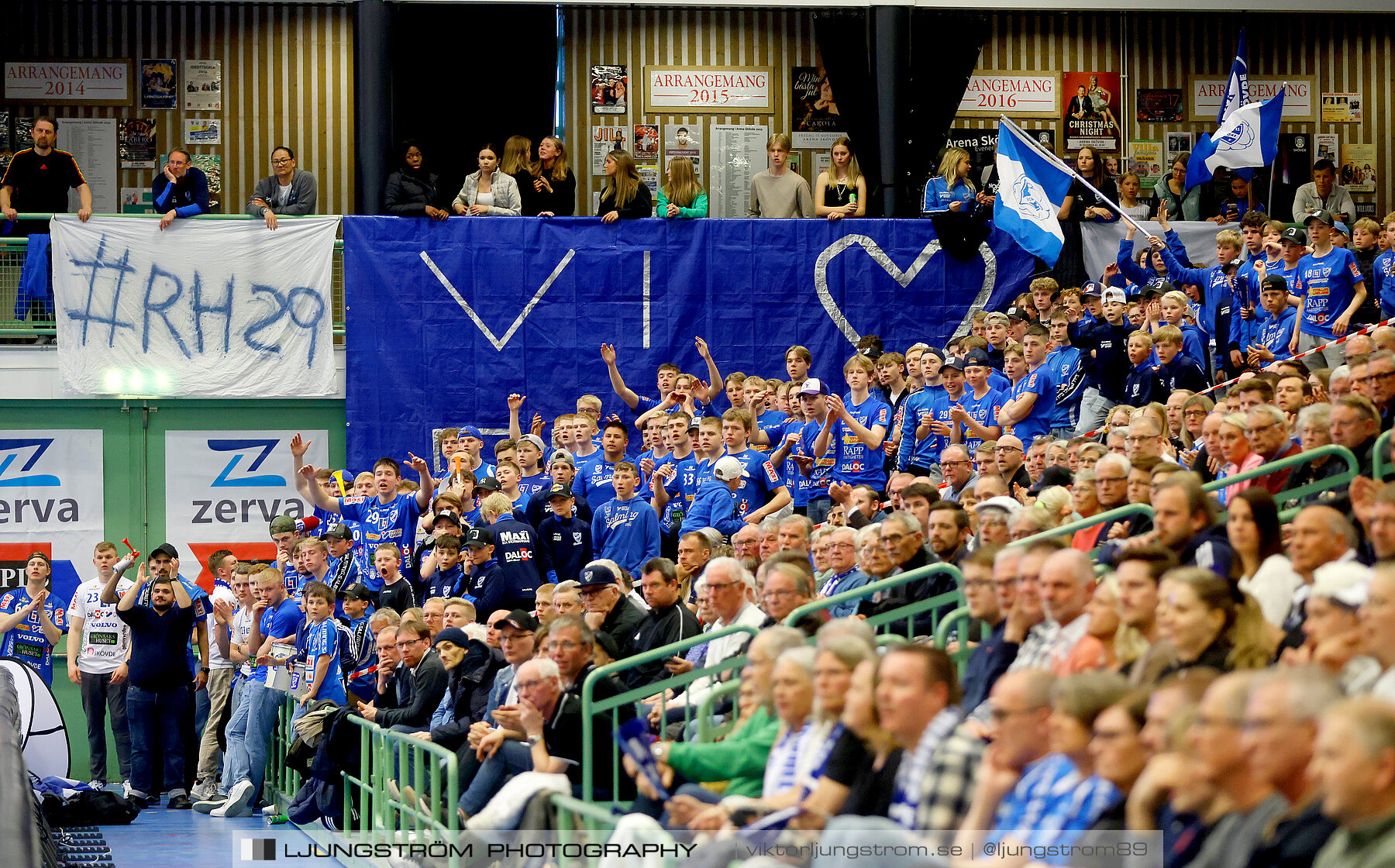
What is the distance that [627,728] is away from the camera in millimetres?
5727

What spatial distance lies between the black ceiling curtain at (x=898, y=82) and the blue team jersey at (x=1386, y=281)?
4.60 meters

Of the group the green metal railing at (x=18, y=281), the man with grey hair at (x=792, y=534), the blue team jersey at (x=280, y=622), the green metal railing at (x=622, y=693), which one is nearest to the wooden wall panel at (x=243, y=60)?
the green metal railing at (x=18, y=281)

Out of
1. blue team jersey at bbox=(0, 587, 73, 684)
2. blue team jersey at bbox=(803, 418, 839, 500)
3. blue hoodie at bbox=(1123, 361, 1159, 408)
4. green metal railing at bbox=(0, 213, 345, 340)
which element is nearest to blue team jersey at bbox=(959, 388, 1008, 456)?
blue hoodie at bbox=(1123, 361, 1159, 408)


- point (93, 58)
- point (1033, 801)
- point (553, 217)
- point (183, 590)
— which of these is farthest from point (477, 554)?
point (93, 58)

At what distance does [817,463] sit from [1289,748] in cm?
756

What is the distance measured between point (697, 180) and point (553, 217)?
1484 millimetres

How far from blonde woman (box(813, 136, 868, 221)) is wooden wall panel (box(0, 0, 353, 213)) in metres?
5.59

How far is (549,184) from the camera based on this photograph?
14.5 metres

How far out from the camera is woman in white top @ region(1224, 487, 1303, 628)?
5797 mm

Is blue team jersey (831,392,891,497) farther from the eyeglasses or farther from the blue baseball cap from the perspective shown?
the eyeglasses

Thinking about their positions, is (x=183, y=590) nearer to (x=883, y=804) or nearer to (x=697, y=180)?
(x=697, y=180)

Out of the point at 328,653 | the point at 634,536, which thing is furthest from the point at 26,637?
the point at 634,536

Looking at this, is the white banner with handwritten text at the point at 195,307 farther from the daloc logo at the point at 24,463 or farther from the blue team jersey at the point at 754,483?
the blue team jersey at the point at 754,483

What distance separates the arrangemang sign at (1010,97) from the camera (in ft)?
56.9
